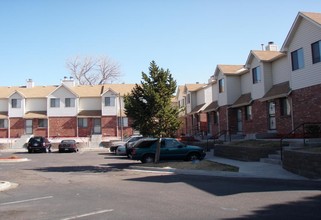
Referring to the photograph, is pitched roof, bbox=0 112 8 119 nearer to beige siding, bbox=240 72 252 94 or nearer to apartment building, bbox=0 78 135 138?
apartment building, bbox=0 78 135 138

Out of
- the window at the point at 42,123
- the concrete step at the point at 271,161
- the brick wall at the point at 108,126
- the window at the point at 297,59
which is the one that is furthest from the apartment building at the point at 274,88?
the window at the point at 42,123

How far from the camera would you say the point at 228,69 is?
35656 mm

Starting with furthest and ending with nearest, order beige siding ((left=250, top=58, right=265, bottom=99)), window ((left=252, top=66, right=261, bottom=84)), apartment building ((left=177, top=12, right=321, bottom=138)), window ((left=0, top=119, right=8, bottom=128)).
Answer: window ((left=0, top=119, right=8, bottom=128)) → window ((left=252, top=66, right=261, bottom=84)) → beige siding ((left=250, top=58, right=265, bottom=99)) → apartment building ((left=177, top=12, right=321, bottom=138))

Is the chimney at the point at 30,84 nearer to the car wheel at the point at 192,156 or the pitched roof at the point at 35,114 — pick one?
the pitched roof at the point at 35,114

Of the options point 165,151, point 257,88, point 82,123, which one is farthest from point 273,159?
point 82,123

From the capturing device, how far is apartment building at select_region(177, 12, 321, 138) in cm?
2261

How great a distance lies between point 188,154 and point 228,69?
15075 millimetres

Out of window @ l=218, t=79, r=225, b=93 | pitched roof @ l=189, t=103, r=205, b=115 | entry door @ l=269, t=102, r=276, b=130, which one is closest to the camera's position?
entry door @ l=269, t=102, r=276, b=130

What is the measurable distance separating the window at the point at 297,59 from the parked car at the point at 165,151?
810 centimetres

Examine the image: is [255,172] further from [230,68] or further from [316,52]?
[230,68]

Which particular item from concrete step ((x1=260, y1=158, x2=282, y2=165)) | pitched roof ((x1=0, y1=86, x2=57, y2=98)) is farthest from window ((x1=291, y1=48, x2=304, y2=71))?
pitched roof ((x1=0, y1=86, x2=57, y2=98))

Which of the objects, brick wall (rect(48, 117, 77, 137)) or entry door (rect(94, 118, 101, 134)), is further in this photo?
entry door (rect(94, 118, 101, 134))

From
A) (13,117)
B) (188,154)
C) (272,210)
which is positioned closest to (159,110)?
(188,154)

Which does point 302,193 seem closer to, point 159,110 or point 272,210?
point 272,210
